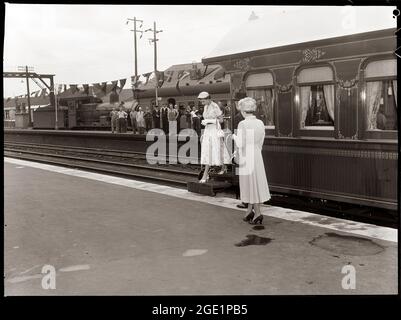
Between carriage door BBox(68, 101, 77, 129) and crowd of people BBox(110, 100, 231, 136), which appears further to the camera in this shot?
carriage door BBox(68, 101, 77, 129)

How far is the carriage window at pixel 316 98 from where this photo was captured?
7227 mm

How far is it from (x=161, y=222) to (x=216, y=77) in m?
25.4

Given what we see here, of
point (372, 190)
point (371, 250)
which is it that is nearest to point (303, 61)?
point (372, 190)

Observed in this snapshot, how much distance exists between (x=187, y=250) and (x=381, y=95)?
3.59m

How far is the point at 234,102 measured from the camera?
29.2 feet

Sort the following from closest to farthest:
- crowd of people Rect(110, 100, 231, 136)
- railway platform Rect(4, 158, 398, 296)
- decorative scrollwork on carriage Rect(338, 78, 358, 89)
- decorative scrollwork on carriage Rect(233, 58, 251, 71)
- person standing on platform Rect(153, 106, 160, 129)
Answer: railway platform Rect(4, 158, 398, 296)
decorative scrollwork on carriage Rect(338, 78, 358, 89)
decorative scrollwork on carriage Rect(233, 58, 251, 71)
crowd of people Rect(110, 100, 231, 136)
person standing on platform Rect(153, 106, 160, 129)

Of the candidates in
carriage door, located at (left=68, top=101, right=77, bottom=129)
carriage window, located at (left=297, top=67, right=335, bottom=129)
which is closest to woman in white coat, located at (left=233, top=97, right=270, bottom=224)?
carriage window, located at (left=297, top=67, right=335, bottom=129)

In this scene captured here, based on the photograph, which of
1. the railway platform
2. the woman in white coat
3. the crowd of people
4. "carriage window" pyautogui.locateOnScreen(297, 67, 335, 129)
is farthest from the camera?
the crowd of people

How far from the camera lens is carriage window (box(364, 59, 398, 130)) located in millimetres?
6316

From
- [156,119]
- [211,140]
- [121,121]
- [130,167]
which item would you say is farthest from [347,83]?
[121,121]

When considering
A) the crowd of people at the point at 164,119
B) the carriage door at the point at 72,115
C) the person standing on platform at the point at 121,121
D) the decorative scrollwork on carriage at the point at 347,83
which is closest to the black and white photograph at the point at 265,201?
the decorative scrollwork on carriage at the point at 347,83

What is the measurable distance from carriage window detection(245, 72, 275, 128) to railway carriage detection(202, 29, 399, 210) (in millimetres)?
18

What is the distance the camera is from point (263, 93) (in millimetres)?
8406

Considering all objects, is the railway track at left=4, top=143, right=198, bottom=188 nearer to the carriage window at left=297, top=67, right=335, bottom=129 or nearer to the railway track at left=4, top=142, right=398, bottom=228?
the railway track at left=4, top=142, right=398, bottom=228
